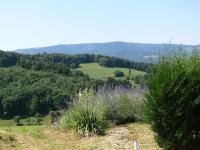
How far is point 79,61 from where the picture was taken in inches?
4023

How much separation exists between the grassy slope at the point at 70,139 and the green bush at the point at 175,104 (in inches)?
41.4

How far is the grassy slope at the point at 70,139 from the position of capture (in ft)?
35.7

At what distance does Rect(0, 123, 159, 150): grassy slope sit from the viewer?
10.9 metres

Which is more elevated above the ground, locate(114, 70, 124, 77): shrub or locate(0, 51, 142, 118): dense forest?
locate(0, 51, 142, 118): dense forest

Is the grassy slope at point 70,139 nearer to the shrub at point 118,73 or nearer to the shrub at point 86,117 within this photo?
the shrub at point 86,117

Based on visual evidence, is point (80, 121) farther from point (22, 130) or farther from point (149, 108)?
point (149, 108)

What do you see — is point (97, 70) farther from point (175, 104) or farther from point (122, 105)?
point (175, 104)

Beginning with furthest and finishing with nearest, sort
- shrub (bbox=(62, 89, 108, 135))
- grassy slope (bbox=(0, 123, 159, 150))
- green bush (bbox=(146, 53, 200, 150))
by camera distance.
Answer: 1. shrub (bbox=(62, 89, 108, 135))
2. grassy slope (bbox=(0, 123, 159, 150))
3. green bush (bbox=(146, 53, 200, 150))

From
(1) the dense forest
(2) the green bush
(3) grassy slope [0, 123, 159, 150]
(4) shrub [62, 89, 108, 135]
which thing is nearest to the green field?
(1) the dense forest

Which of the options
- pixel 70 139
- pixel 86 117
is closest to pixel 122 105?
pixel 86 117

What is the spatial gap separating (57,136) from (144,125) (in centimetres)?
298

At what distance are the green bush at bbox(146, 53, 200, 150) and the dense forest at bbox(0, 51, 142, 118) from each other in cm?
2086

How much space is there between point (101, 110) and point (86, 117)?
63 cm

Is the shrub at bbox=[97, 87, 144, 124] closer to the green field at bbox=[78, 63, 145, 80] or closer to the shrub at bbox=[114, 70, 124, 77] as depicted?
the green field at bbox=[78, 63, 145, 80]
